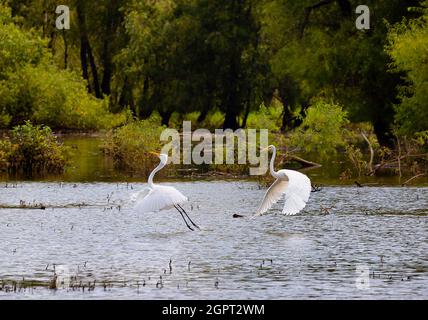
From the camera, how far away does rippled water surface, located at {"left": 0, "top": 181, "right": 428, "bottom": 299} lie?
53.0 ft

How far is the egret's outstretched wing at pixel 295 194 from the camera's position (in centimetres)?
2266

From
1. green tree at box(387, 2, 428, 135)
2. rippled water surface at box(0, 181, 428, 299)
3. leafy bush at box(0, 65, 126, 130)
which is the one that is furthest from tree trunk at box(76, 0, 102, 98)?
rippled water surface at box(0, 181, 428, 299)

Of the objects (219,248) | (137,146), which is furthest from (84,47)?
(219,248)

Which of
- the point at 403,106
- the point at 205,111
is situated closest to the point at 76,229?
the point at 403,106

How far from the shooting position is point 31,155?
35.8m

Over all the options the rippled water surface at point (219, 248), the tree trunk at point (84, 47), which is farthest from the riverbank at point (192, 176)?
the tree trunk at point (84, 47)

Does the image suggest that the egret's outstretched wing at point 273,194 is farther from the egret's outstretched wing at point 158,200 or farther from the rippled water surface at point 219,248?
the egret's outstretched wing at point 158,200

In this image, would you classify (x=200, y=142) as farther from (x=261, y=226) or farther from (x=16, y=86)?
(x=261, y=226)

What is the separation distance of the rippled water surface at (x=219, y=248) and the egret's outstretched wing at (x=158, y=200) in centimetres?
49

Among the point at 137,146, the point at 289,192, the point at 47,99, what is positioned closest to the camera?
the point at 289,192

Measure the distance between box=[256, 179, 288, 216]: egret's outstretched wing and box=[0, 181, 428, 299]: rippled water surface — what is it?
41cm

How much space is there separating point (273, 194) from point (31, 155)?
14401 millimetres

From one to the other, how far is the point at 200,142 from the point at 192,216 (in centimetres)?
2826

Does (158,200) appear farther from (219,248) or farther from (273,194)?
(219,248)
